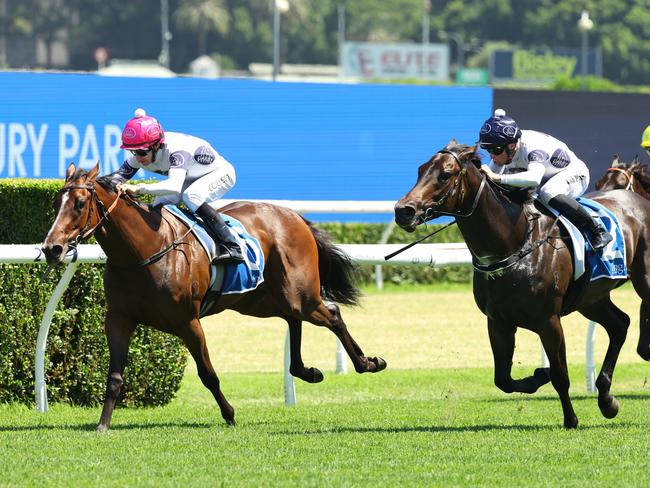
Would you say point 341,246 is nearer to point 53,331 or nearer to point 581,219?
point 581,219

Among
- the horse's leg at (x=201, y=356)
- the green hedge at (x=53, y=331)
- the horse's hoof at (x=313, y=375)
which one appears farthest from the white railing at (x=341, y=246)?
the horse's leg at (x=201, y=356)

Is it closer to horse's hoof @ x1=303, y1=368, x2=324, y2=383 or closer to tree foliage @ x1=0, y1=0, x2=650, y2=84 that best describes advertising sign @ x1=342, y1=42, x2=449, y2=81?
tree foliage @ x1=0, y1=0, x2=650, y2=84

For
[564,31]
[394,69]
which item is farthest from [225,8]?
[564,31]

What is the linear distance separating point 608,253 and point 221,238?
2217 mm

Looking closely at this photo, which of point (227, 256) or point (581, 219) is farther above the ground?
point (581, 219)

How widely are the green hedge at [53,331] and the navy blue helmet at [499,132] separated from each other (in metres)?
2.49

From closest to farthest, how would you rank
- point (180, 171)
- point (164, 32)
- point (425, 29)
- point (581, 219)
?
1. point (180, 171)
2. point (581, 219)
3. point (164, 32)
4. point (425, 29)

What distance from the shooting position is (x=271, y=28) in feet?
266

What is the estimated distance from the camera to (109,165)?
50.6ft

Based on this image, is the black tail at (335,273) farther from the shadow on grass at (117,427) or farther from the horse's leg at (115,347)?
the horse's leg at (115,347)

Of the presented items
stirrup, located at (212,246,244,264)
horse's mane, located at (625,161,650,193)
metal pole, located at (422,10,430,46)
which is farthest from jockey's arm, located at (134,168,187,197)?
metal pole, located at (422,10,430,46)

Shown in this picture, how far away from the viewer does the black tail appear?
27.9 feet

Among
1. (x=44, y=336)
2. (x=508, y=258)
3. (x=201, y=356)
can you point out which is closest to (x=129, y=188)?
(x=201, y=356)

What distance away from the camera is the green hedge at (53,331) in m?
7.91
